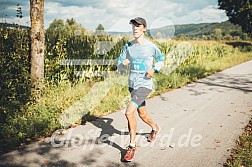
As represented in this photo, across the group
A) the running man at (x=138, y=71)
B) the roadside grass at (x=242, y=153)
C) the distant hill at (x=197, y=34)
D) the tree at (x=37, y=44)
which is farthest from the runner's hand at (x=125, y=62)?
the distant hill at (x=197, y=34)

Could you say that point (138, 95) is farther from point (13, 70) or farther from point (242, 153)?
point (13, 70)

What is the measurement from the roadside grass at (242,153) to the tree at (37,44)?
444cm

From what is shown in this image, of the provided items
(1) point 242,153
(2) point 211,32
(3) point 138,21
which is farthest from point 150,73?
(2) point 211,32

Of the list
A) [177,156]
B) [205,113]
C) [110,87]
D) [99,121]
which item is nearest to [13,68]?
[99,121]

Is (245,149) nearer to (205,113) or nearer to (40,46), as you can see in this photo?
(205,113)

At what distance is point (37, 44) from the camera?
6363 millimetres

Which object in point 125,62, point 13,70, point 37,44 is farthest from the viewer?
point 37,44

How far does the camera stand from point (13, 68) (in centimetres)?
604

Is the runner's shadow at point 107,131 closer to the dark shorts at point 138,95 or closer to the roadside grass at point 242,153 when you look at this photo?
the dark shorts at point 138,95

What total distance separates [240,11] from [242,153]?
31.4 m

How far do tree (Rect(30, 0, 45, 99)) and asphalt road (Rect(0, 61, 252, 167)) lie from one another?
166 centimetres

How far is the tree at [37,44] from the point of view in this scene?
6.20 m

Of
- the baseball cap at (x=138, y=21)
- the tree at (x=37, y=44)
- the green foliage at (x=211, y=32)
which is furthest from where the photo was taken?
the green foliage at (x=211, y=32)

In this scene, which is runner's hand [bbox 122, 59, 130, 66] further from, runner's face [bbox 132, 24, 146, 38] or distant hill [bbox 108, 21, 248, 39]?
distant hill [bbox 108, 21, 248, 39]
